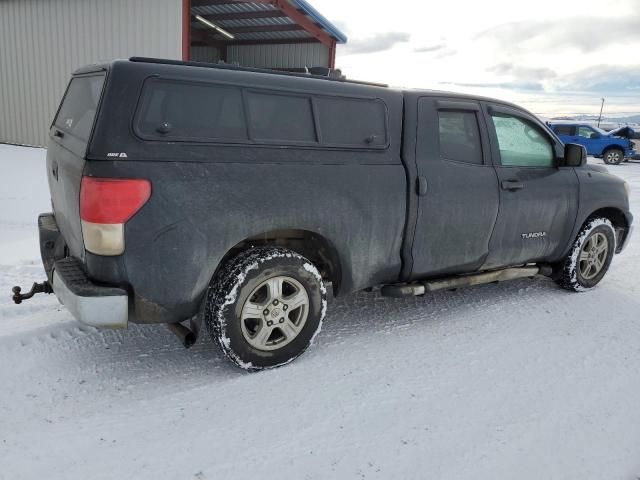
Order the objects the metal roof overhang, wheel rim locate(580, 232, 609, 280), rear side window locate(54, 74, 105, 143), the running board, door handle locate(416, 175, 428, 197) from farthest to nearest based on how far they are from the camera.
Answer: the metal roof overhang
wheel rim locate(580, 232, 609, 280)
the running board
door handle locate(416, 175, 428, 197)
rear side window locate(54, 74, 105, 143)

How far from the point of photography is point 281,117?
326 cm

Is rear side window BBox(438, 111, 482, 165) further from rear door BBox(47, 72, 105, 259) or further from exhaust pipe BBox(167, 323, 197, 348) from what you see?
rear door BBox(47, 72, 105, 259)

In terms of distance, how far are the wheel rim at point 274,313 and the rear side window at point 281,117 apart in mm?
863

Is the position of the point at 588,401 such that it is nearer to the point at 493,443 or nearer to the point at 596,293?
the point at 493,443

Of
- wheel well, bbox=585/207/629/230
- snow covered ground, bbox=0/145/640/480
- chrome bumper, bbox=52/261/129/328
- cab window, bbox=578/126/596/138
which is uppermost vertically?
cab window, bbox=578/126/596/138

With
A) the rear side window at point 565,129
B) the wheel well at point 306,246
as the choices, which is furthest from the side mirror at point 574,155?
the rear side window at point 565,129

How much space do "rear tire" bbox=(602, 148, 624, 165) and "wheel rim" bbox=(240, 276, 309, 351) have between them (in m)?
21.4

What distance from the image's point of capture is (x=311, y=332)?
3465mm

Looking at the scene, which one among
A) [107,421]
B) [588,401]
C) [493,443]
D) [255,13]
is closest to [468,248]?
[588,401]

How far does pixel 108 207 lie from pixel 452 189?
238cm

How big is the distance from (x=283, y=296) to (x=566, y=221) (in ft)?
9.27

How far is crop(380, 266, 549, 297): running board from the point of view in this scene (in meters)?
3.92

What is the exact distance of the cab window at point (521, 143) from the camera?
4.37m

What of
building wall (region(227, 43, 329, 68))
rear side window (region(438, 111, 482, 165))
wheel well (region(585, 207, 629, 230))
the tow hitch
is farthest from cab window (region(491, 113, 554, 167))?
building wall (region(227, 43, 329, 68))
